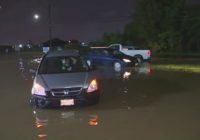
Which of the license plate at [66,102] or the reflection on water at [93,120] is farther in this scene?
the license plate at [66,102]

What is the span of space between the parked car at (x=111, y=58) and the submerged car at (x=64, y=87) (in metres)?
19.9

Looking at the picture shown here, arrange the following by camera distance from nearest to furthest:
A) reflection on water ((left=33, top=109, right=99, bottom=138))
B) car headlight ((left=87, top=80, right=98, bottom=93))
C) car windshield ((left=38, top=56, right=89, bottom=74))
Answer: reflection on water ((left=33, top=109, right=99, bottom=138)) < car headlight ((left=87, top=80, right=98, bottom=93)) < car windshield ((left=38, top=56, right=89, bottom=74))

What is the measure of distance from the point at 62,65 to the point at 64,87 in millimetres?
1725

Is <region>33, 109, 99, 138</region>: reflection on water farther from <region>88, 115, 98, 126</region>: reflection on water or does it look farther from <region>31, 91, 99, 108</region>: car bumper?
<region>31, 91, 99, 108</region>: car bumper

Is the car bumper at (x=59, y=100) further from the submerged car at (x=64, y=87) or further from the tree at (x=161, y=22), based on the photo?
the tree at (x=161, y=22)

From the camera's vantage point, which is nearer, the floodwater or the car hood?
the floodwater

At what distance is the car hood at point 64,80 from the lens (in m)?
13.5

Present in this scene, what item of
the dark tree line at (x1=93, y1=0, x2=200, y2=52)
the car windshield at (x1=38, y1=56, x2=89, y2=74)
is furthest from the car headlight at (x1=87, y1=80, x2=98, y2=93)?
the dark tree line at (x1=93, y1=0, x2=200, y2=52)

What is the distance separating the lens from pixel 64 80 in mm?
13727

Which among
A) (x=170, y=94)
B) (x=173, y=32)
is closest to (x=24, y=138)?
(x=170, y=94)

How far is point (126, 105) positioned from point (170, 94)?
10.9 ft

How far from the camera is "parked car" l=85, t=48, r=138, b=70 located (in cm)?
3500

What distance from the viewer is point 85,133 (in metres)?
10.3

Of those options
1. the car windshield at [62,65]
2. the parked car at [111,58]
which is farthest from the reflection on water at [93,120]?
the parked car at [111,58]
